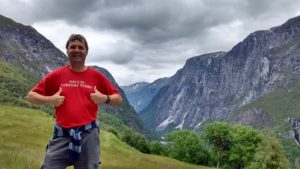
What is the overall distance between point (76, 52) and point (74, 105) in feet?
3.93

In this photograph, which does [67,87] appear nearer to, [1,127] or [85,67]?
[85,67]

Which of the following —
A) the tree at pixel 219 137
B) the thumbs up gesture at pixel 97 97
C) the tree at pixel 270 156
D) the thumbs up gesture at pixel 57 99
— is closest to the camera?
the thumbs up gesture at pixel 57 99

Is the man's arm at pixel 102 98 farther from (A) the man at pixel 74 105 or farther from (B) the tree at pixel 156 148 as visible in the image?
(B) the tree at pixel 156 148

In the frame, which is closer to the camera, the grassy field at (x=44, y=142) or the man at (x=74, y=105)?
the man at (x=74, y=105)

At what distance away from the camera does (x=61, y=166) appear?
9.27 m

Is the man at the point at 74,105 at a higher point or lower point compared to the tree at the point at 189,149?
higher

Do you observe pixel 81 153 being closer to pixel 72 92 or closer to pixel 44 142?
pixel 72 92

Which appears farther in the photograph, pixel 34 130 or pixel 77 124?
pixel 34 130

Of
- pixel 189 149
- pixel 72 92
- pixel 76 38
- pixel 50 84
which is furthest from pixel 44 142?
pixel 189 149

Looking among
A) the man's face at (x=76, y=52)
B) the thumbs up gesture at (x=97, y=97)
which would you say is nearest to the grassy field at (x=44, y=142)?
the man's face at (x=76, y=52)

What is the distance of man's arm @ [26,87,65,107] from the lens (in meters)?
9.13

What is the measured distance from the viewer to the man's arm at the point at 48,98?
9.13 metres

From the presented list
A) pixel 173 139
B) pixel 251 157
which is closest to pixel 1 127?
pixel 251 157

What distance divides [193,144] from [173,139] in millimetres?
7622
